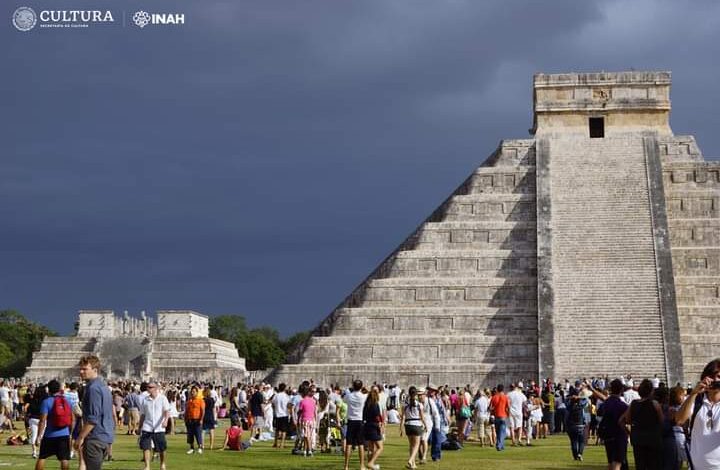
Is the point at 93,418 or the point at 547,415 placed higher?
the point at 547,415

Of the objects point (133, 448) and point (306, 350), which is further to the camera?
point (306, 350)

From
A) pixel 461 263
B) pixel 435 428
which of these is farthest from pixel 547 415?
pixel 461 263

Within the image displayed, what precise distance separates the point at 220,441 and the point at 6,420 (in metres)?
8.82

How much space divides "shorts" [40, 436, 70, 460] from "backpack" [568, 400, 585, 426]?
35.0ft

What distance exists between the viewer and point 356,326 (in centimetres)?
4044

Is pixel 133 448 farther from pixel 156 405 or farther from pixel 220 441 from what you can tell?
pixel 156 405

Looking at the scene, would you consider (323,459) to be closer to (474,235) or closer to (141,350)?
(474,235)

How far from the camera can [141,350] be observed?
6166cm

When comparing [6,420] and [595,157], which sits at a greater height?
[595,157]

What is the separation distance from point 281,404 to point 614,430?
11962mm

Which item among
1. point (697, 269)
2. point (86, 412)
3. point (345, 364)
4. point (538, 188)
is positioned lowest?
point (86, 412)

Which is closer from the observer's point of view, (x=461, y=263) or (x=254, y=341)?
(x=461, y=263)

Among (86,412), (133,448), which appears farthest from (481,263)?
(86,412)

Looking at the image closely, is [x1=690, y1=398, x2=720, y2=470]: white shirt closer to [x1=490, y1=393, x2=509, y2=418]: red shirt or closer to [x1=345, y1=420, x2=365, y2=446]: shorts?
[x1=345, y1=420, x2=365, y2=446]: shorts
